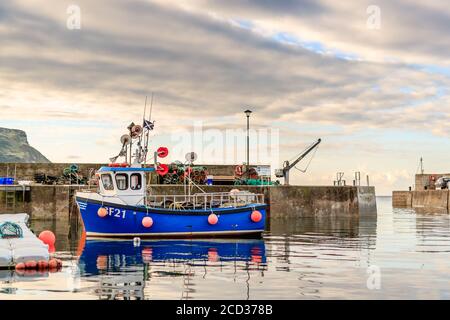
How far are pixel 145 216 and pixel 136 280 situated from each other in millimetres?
10580

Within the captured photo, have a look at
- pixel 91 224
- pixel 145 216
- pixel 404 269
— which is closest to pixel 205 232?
pixel 145 216

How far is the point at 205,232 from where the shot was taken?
2611 cm

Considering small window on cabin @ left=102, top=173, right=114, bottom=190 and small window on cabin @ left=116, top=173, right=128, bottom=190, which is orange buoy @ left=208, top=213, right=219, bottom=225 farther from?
small window on cabin @ left=102, top=173, right=114, bottom=190

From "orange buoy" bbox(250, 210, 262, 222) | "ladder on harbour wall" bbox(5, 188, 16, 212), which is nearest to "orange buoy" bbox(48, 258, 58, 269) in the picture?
"orange buoy" bbox(250, 210, 262, 222)

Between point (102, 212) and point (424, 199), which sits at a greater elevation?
point (424, 199)

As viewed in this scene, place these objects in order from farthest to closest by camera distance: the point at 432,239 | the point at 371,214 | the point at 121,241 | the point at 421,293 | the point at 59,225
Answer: the point at 371,214, the point at 59,225, the point at 432,239, the point at 121,241, the point at 421,293

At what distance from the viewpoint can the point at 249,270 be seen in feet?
55.4

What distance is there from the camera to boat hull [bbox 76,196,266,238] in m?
25.6

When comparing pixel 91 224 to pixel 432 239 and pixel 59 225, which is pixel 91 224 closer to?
pixel 59 225

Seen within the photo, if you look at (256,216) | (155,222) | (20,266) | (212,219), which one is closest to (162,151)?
(155,222)

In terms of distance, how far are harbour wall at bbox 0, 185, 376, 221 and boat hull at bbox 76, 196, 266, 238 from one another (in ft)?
32.0

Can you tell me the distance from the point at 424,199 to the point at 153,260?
54.1m

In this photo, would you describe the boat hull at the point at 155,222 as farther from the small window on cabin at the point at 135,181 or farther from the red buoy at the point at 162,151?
the red buoy at the point at 162,151

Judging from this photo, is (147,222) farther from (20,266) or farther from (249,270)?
(249,270)
